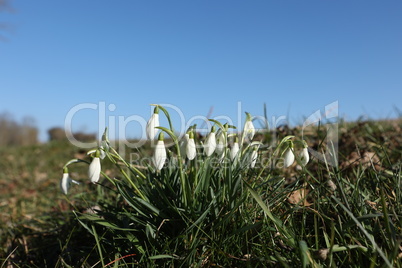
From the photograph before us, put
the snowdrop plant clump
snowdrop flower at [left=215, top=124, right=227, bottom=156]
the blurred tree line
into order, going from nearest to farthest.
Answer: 1. the snowdrop plant clump
2. snowdrop flower at [left=215, top=124, right=227, bottom=156]
3. the blurred tree line

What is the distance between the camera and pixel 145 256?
1.73m

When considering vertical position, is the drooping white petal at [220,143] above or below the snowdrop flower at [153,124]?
below

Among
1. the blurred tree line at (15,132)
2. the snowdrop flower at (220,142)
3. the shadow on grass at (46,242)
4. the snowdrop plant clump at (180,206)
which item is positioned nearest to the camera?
the snowdrop plant clump at (180,206)

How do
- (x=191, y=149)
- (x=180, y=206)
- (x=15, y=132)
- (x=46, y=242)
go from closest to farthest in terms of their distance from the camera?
(x=191, y=149) → (x=180, y=206) → (x=46, y=242) → (x=15, y=132)

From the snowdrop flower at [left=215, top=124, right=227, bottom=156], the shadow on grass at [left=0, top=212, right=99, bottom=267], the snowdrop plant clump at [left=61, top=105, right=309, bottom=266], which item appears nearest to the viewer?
the snowdrop plant clump at [left=61, top=105, right=309, bottom=266]

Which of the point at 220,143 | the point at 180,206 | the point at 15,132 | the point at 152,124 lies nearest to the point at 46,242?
the point at 180,206

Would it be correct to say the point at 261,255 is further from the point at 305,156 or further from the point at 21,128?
the point at 21,128

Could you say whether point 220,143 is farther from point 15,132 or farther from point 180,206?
point 15,132

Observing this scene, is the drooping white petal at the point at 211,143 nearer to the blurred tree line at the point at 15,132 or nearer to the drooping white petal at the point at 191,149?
the drooping white petal at the point at 191,149

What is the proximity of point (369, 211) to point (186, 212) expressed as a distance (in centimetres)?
94

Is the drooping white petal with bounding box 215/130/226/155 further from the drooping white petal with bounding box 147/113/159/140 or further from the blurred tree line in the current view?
the blurred tree line

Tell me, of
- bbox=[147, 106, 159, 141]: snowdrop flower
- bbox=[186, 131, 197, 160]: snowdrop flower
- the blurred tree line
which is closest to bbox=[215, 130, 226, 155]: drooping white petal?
bbox=[186, 131, 197, 160]: snowdrop flower

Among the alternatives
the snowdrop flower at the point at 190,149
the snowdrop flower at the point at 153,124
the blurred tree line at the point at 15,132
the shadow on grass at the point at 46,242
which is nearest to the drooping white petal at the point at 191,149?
the snowdrop flower at the point at 190,149

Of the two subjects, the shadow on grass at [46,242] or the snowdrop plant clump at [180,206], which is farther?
the shadow on grass at [46,242]
